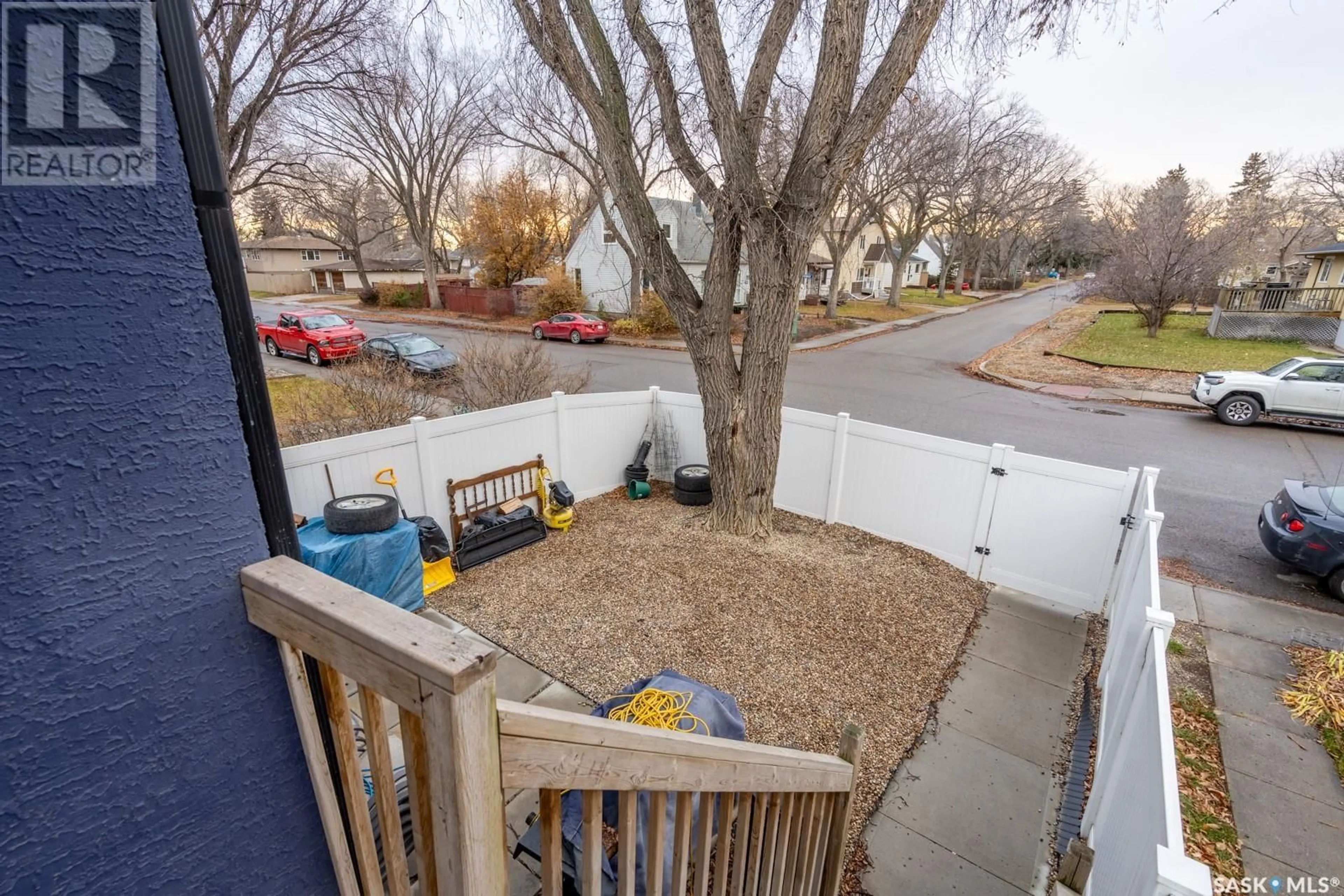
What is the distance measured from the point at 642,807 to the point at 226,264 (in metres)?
3.11

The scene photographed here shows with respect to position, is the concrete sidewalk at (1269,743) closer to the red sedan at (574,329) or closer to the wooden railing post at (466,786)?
the wooden railing post at (466,786)

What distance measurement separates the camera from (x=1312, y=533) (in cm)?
579

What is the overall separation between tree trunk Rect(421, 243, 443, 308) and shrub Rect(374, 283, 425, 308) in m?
0.55

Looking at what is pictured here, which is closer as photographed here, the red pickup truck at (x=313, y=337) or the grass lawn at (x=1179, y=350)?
the grass lawn at (x=1179, y=350)

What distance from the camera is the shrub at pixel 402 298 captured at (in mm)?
33219

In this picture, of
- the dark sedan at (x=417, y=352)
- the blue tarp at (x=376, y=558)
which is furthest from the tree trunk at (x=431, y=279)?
the blue tarp at (x=376, y=558)

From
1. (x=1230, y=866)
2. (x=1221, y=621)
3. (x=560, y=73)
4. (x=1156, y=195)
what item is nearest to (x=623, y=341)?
(x=560, y=73)

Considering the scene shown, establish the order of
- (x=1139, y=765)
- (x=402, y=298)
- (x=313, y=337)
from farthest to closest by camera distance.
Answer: (x=402, y=298)
(x=313, y=337)
(x=1139, y=765)

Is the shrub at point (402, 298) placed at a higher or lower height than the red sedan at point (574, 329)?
higher

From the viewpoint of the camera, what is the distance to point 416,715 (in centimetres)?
84

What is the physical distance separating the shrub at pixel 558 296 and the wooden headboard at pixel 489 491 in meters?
17.8

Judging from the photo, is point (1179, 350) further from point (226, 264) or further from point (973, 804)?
point (226, 264)

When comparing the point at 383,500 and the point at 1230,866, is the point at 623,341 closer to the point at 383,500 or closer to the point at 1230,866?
the point at 383,500

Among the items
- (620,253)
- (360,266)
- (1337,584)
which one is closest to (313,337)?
(620,253)
